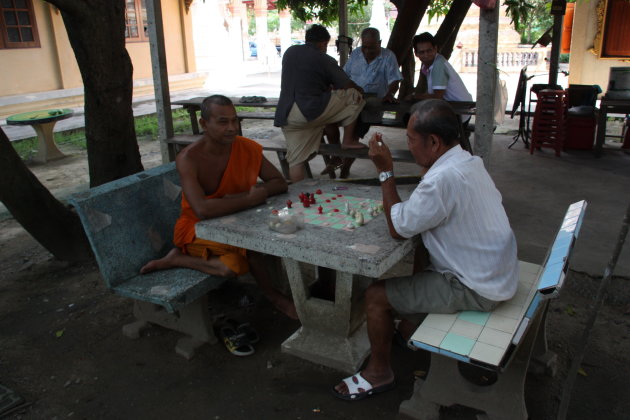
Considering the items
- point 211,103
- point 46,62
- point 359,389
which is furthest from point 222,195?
point 46,62

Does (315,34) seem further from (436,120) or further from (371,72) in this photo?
(436,120)

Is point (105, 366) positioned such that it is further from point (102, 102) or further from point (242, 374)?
point (102, 102)

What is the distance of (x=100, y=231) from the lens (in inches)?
113

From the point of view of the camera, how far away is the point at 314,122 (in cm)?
491

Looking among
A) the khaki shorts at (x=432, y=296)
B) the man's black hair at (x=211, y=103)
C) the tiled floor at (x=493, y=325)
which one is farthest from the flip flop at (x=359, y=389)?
the man's black hair at (x=211, y=103)

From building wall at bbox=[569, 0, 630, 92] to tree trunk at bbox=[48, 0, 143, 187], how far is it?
1141 cm

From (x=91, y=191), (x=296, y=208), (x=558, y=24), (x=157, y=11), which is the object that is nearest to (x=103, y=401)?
(x=91, y=191)

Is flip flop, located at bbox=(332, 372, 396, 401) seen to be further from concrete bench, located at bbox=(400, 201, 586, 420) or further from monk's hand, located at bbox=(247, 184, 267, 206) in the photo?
monk's hand, located at bbox=(247, 184, 267, 206)

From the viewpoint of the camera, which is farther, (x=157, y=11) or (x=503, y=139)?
(x=503, y=139)

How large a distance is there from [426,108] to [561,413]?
1253mm

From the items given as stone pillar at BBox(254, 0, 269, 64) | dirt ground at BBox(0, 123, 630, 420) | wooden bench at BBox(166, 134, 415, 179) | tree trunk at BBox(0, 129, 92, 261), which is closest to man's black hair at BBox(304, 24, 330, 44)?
wooden bench at BBox(166, 134, 415, 179)

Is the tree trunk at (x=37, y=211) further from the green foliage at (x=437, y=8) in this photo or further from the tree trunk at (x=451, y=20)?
the green foliage at (x=437, y=8)

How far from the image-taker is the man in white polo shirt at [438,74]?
491 cm

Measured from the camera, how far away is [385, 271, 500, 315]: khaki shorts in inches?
86.8
